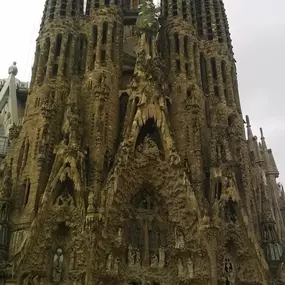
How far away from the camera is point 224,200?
67.5 ft

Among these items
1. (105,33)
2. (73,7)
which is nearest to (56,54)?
(105,33)

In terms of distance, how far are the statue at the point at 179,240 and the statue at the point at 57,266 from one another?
5.00 m

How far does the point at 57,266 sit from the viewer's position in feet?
60.0

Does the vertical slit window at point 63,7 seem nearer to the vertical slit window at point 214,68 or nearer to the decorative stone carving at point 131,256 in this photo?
the vertical slit window at point 214,68

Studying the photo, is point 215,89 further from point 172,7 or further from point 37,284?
point 37,284

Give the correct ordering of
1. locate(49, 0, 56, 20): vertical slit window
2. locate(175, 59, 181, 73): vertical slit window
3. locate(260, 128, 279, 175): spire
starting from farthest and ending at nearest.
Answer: locate(260, 128, 279, 175): spire, locate(49, 0, 56, 20): vertical slit window, locate(175, 59, 181, 73): vertical slit window

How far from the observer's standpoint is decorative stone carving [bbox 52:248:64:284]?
712 inches

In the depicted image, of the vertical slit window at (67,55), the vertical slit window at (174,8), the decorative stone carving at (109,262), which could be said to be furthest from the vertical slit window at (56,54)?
the decorative stone carving at (109,262)

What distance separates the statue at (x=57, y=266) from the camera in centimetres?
1808

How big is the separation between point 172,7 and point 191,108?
891cm

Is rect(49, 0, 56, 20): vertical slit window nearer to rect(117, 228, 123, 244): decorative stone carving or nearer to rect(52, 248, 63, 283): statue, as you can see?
rect(117, 228, 123, 244): decorative stone carving

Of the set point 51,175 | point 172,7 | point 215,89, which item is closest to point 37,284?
point 51,175

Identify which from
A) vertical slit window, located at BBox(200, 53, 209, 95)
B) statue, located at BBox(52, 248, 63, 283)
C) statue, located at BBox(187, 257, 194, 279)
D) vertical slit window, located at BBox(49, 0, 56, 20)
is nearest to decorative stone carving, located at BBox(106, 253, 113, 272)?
statue, located at BBox(52, 248, 63, 283)

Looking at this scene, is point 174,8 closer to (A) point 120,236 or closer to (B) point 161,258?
(A) point 120,236
